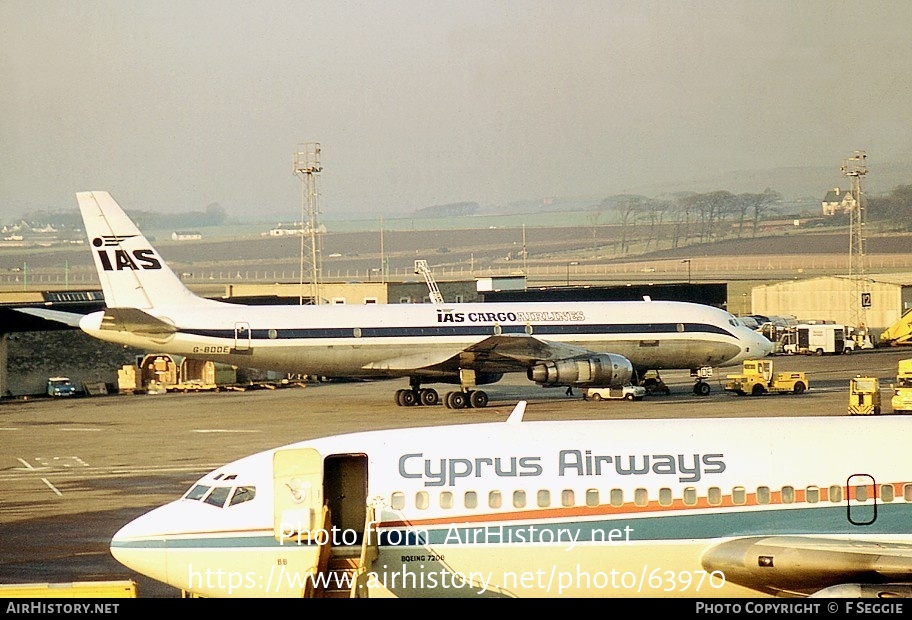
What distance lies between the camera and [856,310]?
3509 inches

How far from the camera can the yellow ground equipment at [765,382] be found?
49.4m

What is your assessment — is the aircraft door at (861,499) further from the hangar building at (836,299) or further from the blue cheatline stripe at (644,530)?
the hangar building at (836,299)

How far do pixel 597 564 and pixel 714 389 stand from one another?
4167 cm

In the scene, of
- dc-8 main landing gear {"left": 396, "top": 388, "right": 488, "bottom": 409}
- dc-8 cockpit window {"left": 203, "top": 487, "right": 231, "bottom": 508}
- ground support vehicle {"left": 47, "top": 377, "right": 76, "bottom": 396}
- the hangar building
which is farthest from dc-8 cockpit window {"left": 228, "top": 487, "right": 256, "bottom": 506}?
the hangar building

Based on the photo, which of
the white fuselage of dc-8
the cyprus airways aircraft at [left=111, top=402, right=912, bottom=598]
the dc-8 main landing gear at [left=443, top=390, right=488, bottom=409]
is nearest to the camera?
the cyprus airways aircraft at [left=111, top=402, right=912, bottom=598]

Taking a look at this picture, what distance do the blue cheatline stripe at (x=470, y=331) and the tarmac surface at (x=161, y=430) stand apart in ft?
9.57

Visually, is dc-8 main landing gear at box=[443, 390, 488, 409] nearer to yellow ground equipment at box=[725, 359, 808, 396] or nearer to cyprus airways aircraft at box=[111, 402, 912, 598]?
yellow ground equipment at box=[725, 359, 808, 396]

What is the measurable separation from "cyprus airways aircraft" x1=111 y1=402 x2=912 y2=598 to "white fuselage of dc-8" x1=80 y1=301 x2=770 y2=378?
30058 mm

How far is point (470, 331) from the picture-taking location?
4541 cm

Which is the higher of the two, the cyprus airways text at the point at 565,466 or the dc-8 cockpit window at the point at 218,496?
the cyprus airways text at the point at 565,466

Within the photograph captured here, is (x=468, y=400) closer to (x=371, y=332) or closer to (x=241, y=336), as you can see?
(x=371, y=332)

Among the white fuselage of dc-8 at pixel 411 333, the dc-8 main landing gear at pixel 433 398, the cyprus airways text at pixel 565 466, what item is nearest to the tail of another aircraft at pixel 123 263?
the white fuselage of dc-8 at pixel 411 333

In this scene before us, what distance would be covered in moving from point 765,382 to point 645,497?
38313 mm

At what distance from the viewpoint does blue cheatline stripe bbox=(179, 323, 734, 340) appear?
43.2 m
